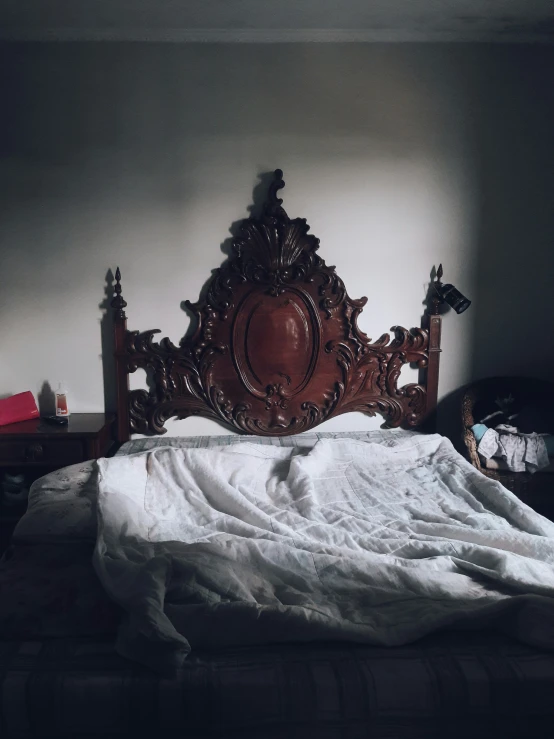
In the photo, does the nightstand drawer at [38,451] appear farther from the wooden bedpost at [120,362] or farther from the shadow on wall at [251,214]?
the shadow on wall at [251,214]

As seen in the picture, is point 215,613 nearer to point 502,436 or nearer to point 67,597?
point 67,597

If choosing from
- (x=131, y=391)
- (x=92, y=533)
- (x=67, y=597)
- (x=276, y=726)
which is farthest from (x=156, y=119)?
(x=276, y=726)

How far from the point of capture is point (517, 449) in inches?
99.0

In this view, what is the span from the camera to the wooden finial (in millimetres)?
2662

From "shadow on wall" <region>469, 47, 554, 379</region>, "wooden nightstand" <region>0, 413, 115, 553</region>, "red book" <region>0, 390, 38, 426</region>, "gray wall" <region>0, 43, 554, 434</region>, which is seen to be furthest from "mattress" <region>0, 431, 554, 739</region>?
"shadow on wall" <region>469, 47, 554, 379</region>

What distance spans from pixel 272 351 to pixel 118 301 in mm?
756

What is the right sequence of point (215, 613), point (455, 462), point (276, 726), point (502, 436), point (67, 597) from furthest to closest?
1. point (502, 436)
2. point (455, 462)
3. point (67, 597)
4. point (215, 613)
5. point (276, 726)

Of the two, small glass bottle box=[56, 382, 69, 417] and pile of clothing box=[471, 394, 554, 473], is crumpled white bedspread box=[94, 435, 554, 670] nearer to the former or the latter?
pile of clothing box=[471, 394, 554, 473]

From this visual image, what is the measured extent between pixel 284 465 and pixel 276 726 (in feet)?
4.09

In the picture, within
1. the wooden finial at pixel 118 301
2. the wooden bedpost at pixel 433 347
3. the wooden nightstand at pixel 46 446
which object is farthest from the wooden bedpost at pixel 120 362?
the wooden bedpost at pixel 433 347

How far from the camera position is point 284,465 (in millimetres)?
2320

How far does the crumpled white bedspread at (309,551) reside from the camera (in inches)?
48.4

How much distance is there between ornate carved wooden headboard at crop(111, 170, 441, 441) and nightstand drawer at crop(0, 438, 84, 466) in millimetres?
304

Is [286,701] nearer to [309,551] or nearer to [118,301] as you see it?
[309,551]
